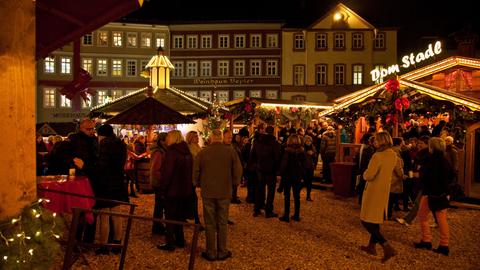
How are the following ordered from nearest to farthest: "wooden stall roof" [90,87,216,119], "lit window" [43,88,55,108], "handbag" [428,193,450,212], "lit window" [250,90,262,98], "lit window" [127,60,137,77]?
"handbag" [428,193,450,212] < "wooden stall roof" [90,87,216,119] < "lit window" [43,88,55,108] < "lit window" [250,90,262,98] < "lit window" [127,60,137,77]

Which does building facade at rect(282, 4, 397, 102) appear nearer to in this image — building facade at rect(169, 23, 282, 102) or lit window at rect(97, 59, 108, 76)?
building facade at rect(169, 23, 282, 102)

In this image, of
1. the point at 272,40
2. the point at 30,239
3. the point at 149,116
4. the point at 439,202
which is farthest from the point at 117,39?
the point at 30,239

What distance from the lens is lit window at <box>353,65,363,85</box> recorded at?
4556 cm

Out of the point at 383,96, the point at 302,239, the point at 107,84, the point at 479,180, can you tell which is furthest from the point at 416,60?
the point at 107,84

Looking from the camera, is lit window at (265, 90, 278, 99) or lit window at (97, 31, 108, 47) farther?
lit window at (97, 31, 108, 47)

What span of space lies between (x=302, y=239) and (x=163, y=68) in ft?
43.4

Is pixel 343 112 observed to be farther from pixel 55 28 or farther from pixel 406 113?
pixel 55 28

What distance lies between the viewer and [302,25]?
151 feet

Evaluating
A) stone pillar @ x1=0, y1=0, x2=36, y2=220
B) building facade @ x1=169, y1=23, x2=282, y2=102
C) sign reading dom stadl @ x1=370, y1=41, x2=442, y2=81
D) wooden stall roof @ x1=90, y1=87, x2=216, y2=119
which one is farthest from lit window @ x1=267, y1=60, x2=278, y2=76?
stone pillar @ x1=0, y1=0, x2=36, y2=220

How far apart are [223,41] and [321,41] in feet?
31.3

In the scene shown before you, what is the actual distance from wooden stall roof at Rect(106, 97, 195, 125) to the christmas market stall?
4880 mm

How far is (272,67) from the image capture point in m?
47.2

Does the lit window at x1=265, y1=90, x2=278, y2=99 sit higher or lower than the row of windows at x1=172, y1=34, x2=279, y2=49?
lower

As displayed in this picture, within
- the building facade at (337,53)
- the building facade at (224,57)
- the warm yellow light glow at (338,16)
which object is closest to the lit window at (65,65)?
the building facade at (224,57)
